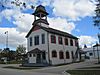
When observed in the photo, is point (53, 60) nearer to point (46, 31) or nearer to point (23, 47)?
Result: point (46, 31)

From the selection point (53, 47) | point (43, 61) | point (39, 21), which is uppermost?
point (39, 21)

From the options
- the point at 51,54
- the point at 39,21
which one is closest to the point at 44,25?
the point at 39,21

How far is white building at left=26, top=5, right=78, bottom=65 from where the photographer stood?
142ft

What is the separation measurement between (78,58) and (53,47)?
13487 millimetres

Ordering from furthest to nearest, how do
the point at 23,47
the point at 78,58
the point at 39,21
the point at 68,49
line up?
the point at 23,47
the point at 78,58
the point at 68,49
the point at 39,21

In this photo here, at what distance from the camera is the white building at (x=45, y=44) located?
142ft

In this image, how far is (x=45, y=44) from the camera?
43375mm

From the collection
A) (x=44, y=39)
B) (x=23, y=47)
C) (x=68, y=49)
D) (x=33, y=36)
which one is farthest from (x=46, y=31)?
(x=23, y=47)

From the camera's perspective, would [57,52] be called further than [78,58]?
No

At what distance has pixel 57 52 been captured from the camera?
149 ft

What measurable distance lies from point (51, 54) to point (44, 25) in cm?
797

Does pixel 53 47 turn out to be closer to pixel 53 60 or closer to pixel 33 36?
pixel 53 60

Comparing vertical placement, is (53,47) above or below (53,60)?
above

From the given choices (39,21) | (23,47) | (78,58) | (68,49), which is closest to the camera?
(39,21)
